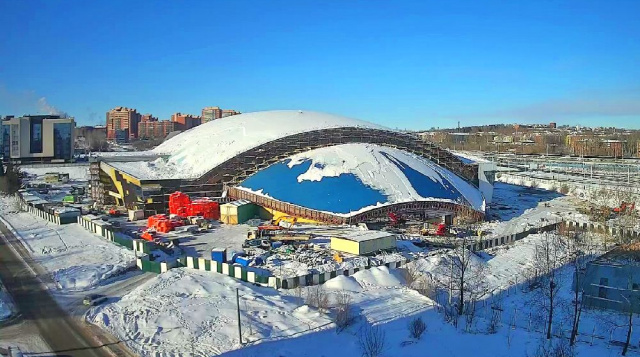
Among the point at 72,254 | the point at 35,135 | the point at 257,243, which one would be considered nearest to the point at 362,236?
the point at 257,243

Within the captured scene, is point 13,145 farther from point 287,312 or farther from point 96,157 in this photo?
point 287,312

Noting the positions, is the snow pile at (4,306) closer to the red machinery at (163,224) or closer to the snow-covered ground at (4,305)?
the snow-covered ground at (4,305)

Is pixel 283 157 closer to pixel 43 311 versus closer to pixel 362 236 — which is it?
pixel 362 236

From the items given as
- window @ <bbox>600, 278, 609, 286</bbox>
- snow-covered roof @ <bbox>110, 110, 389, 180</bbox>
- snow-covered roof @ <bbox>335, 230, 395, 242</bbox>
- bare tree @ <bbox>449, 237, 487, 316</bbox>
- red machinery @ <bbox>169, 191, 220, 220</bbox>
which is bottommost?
bare tree @ <bbox>449, 237, 487, 316</bbox>

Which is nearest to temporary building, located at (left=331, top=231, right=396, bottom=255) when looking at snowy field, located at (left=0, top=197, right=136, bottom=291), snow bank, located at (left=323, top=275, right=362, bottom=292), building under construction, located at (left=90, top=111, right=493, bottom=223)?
snow bank, located at (left=323, top=275, right=362, bottom=292)

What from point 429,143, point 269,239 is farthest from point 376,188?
point 429,143

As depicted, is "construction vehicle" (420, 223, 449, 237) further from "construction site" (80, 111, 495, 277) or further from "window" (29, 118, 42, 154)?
"window" (29, 118, 42, 154)
